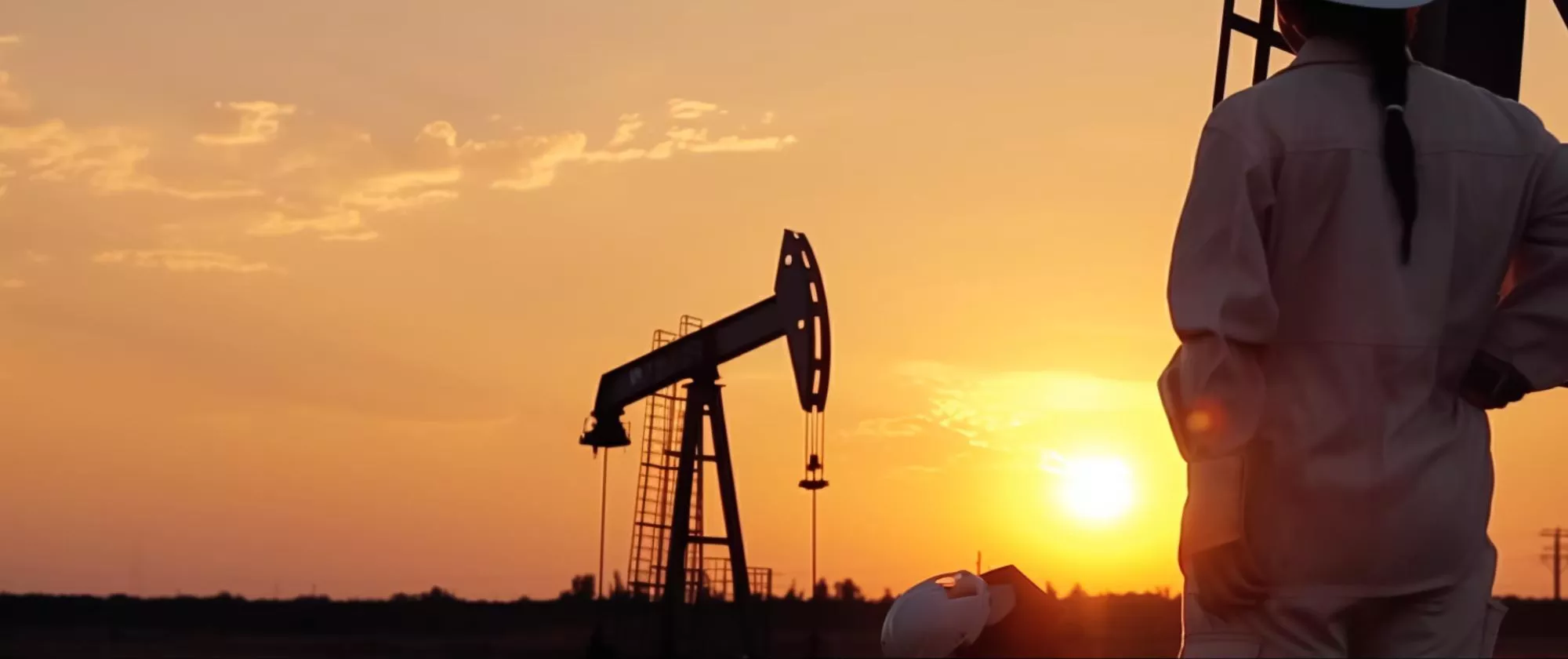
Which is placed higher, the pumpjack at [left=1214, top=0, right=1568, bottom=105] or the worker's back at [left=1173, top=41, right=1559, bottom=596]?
the pumpjack at [left=1214, top=0, right=1568, bottom=105]

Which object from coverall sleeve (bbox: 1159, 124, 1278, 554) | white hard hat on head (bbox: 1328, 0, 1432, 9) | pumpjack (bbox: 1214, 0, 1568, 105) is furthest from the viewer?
pumpjack (bbox: 1214, 0, 1568, 105)

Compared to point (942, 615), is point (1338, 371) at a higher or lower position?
higher

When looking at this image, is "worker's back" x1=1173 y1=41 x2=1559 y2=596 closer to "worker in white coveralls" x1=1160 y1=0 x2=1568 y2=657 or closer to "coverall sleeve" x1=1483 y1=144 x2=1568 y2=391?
"worker in white coveralls" x1=1160 y1=0 x2=1568 y2=657

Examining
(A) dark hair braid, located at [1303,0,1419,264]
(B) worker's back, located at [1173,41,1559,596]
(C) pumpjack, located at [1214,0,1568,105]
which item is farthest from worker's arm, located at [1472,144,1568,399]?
(C) pumpjack, located at [1214,0,1568,105]

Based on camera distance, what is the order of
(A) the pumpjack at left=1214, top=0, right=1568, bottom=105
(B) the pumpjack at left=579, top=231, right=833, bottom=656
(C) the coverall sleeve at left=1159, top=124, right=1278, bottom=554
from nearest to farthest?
1. (C) the coverall sleeve at left=1159, top=124, right=1278, bottom=554
2. (A) the pumpjack at left=1214, top=0, right=1568, bottom=105
3. (B) the pumpjack at left=579, top=231, right=833, bottom=656

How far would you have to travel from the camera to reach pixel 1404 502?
3271 millimetres

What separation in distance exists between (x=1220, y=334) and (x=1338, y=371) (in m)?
0.23

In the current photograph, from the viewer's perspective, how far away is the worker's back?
128 inches

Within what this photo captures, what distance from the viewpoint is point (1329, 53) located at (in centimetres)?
345

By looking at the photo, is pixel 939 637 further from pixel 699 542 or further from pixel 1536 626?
pixel 1536 626

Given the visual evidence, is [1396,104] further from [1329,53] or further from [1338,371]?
[1338,371]

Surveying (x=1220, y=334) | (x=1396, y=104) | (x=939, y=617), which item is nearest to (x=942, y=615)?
(x=939, y=617)

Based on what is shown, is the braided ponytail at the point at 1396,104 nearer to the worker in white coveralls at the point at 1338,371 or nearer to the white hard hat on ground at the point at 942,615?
the worker in white coveralls at the point at 1338,371

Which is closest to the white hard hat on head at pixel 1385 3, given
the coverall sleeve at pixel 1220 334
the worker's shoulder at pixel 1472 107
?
the worker's shoulder at pixel 1472 107
